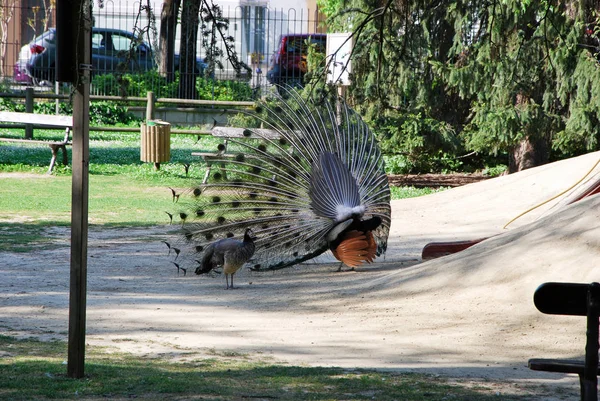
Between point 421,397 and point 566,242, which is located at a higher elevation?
point 566,242

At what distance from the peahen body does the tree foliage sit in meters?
6.76

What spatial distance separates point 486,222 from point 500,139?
4.33 m

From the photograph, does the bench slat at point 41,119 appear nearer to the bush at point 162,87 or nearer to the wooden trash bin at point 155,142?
the wooden trash bin at point 155,142

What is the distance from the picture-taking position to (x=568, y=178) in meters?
13.2

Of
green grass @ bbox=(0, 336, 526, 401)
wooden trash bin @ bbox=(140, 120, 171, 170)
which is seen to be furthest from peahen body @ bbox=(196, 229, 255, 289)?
wooden trash bin @ bbox=(140, 120, 171, 170)

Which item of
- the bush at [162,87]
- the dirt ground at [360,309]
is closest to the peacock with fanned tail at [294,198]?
the dirt ground at [360,309]

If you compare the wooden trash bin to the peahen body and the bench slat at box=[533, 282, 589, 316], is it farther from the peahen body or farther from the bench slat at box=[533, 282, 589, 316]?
the bench slat at box=[533, 282, 589, 316]

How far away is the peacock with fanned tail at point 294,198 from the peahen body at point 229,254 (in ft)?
1.30

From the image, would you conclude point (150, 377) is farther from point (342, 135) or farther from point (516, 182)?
point (516, 182)

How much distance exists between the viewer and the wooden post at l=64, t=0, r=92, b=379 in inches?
198

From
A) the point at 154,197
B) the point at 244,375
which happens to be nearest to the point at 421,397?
the point at 244,375

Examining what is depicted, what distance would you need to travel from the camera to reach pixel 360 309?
296 inches

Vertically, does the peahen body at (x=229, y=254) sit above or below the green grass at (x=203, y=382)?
above

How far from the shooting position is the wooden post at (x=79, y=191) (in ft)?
16.5
